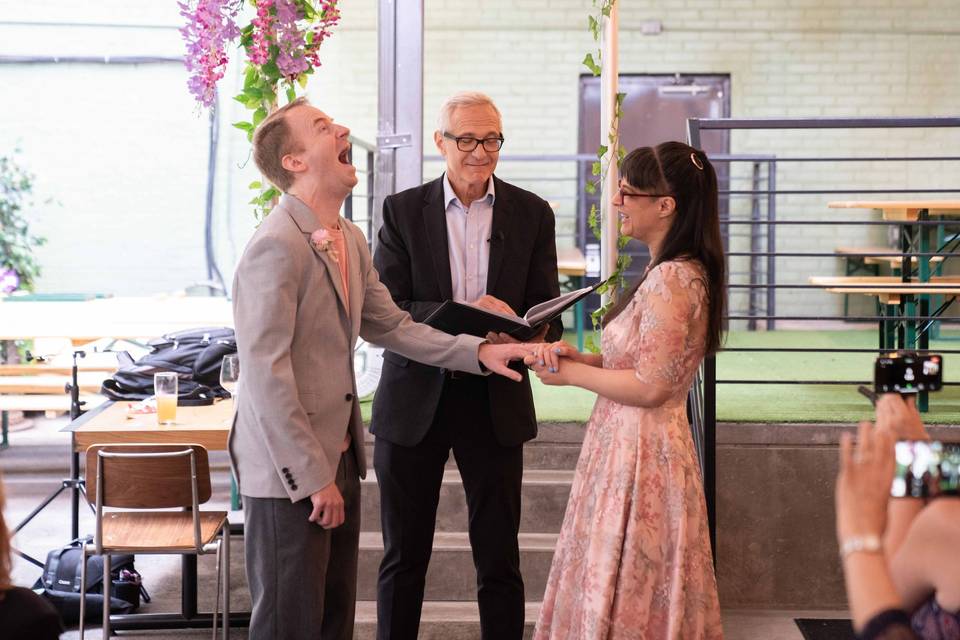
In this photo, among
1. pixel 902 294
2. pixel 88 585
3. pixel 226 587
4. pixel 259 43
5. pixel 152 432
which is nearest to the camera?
pixel 259 43

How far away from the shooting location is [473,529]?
316 cm

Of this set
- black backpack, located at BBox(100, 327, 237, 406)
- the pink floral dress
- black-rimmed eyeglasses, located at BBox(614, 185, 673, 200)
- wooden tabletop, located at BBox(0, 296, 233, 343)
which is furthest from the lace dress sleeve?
wooden tabletop, located at BBox(0, 296, 233, 343)

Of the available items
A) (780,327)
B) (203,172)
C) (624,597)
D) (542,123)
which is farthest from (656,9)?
(624,597)

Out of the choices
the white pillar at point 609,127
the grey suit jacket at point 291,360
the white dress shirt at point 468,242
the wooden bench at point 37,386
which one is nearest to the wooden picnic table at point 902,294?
the white pillar at point 609,127

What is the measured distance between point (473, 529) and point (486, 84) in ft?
22.0

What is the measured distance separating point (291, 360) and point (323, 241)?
0.91 ft

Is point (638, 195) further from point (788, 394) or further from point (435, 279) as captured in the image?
point (788, 394)

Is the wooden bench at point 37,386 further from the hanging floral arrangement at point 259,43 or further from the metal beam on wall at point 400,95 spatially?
the hanging floral arrangement at point 259,43

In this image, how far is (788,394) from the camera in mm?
5105

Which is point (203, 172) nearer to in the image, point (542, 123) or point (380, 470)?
point (542, 123)

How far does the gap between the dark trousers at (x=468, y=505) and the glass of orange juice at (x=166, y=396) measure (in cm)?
117

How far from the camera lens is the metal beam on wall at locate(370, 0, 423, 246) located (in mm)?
4699

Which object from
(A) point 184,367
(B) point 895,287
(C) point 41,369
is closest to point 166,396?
(A) point 184,367

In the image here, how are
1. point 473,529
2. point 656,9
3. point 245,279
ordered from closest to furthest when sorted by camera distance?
point 245,279 < point 473,529 < point 656,9
